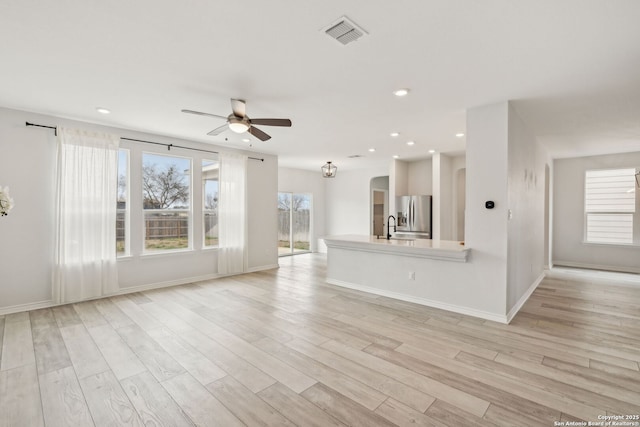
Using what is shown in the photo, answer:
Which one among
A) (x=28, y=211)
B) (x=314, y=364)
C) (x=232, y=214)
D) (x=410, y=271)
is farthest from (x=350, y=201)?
(x=28, y=211)

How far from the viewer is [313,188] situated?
9812 millimetres

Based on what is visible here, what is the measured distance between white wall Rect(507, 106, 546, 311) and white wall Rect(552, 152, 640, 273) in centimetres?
235

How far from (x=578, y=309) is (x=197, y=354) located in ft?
15.9

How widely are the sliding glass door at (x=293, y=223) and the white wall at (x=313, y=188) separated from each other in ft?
0.55

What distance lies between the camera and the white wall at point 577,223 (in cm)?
647

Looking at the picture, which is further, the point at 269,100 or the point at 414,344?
the point at 269,100

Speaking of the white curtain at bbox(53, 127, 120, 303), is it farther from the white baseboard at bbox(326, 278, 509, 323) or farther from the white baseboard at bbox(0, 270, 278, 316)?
the white baseboard at bbox(326, 278, 509, 323)

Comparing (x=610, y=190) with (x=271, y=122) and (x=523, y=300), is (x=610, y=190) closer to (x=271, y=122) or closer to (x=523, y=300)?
(x=523, y=300)

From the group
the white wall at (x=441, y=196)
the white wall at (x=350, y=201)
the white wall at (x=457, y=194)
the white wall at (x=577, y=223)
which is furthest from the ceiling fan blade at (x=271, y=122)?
the white wall at (x=577, y=223)

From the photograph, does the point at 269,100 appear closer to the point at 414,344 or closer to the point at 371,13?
the point at 371,13

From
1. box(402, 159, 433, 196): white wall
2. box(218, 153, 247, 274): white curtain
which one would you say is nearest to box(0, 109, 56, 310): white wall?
box(218, 153, 247, 274): white curtain

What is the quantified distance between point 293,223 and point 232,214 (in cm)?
341

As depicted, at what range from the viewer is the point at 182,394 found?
7.20 feet

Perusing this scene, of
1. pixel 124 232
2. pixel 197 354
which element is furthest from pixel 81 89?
pixel 197 354
